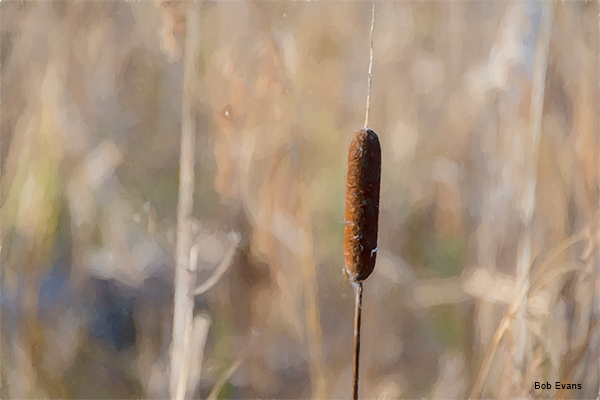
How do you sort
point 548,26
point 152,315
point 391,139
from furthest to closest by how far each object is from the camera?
point 391,139, point 152,315, point 548,26

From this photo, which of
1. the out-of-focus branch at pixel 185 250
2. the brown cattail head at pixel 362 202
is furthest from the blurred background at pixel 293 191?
the brown cattail head at pixel 362 202

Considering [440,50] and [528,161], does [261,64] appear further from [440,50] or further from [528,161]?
[528,161]

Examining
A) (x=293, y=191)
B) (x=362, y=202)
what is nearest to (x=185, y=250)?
(x=293, y=191)

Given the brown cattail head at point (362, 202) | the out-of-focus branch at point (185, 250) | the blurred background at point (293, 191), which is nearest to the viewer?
the brown cattail head at point (362, 202)

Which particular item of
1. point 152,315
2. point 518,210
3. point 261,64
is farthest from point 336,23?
point 152,315

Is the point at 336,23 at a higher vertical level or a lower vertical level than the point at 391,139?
higher

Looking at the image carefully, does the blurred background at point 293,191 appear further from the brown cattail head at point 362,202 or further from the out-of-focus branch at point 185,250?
the brown cattail head at point 362,202

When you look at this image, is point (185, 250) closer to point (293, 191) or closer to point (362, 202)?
point (293, 191)
